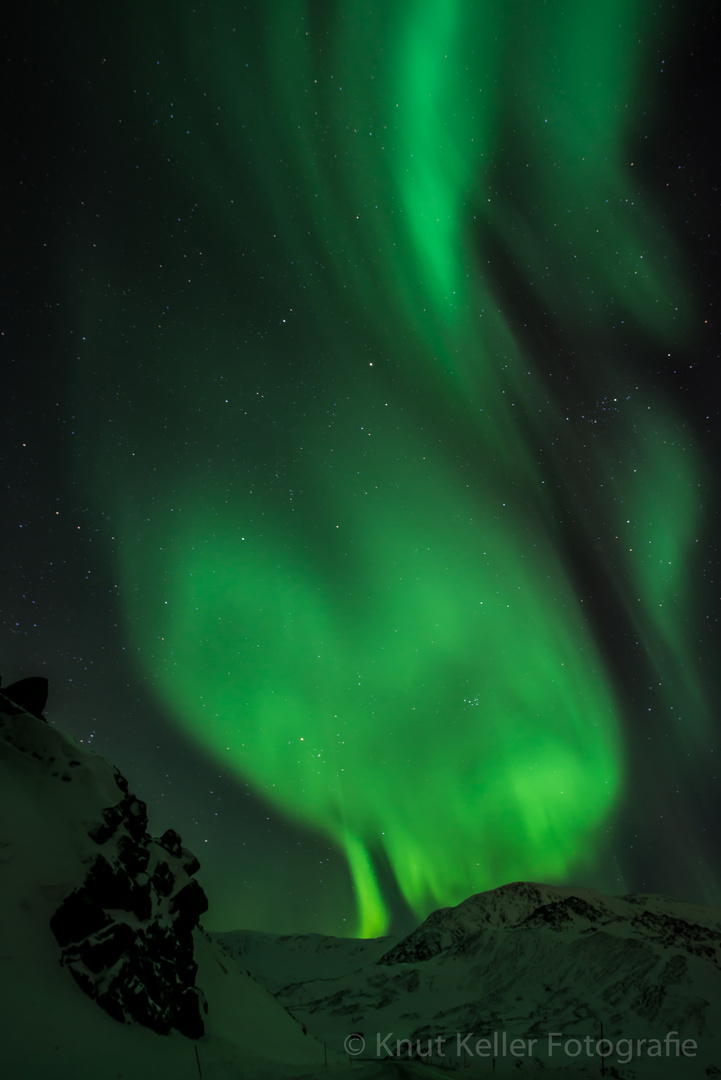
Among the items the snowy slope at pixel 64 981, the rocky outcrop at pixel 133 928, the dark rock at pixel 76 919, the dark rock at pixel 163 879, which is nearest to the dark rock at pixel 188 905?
the rocky outcrop at pixel 133 928

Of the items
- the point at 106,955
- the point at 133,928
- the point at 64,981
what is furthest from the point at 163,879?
the point at 64,981

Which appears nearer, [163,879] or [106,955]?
[106,955]

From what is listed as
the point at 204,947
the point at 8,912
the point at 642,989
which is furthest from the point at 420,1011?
the point at 8,912

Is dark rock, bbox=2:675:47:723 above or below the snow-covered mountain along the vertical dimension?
above

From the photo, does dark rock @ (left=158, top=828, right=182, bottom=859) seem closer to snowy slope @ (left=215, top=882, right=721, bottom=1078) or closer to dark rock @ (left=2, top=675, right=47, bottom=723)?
dark rock @ (left=2, top=675, right=47, bottom=723)

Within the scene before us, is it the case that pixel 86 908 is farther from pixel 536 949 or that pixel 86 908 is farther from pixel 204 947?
pixel 536 949

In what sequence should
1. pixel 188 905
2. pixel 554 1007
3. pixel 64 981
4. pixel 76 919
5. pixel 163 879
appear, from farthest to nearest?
pixel 554 1007, pixel 188 905, pixel 163 879, pixel 76 919, pixel 64 981

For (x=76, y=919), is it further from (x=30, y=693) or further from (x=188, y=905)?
(x=30, y=693)

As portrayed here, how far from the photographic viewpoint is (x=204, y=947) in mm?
57469

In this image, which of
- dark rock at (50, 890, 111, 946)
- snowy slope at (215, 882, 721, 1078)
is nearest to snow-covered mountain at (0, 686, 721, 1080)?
dark rock at (50, 890, 111, 946)

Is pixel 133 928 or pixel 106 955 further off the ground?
pixel 133 928

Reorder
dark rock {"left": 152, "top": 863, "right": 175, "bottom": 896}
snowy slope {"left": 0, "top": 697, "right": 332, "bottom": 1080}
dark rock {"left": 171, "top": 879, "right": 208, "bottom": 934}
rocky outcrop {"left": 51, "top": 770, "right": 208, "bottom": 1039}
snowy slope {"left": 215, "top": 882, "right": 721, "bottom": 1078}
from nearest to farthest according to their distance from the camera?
snowy slope {"left": 0, "top": 697, "right": 332, "bottom": 1080}
rocky outcrop {"left": 51, "top": 770, "right": 208, "bottom": 1039}
dark rock {"left": 152, "top": 863, "right": 175, "bottom": 896}
dark rock {"left": 171, "top": 879, "right": 208, "bottom": 934}
snowy slope {"left": 215, "top": 882, "right": 721, "bottom": 1078}

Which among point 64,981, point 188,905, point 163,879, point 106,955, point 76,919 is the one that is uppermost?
point 163,879

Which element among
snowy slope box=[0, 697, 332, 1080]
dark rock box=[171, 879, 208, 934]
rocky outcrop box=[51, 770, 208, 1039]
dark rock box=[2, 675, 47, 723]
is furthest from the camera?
dark rock box=[2, 675, 47, 723]
